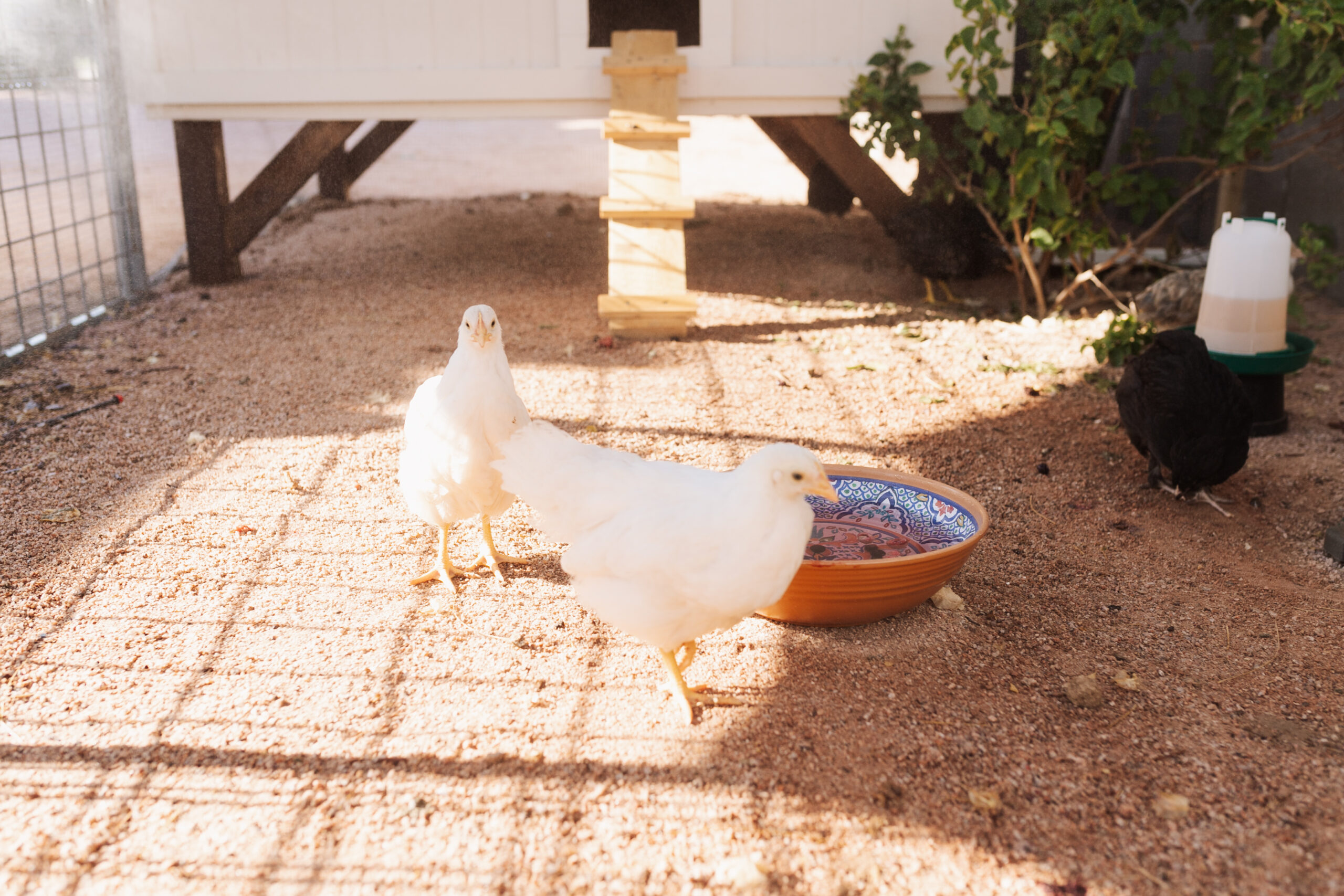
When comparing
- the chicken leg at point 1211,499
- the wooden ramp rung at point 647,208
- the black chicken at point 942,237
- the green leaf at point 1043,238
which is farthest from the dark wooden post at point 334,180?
the chicken leg at point 1211,499

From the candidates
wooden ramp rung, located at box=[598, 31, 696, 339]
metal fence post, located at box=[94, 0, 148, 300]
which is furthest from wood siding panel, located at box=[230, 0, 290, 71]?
wooden ramp rung, located at box=[598, 31, 696, 339]

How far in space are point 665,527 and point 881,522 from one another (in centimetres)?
104

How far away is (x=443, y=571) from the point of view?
3.06 metres

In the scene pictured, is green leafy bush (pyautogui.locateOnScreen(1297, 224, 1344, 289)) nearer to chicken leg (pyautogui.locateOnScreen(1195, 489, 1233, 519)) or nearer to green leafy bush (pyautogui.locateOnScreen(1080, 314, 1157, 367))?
green leafy bush (pyautogui.locateOnScreen(1080, 314, 1157, 367))

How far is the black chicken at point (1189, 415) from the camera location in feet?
11.1

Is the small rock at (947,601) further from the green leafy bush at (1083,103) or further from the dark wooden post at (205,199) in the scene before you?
the dark wooden post at (205,199)

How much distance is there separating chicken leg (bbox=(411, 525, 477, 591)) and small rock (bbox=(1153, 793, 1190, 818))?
1.90 m

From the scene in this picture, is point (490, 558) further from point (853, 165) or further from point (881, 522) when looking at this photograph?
point (853, 165)

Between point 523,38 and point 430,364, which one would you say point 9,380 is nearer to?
point 430,364

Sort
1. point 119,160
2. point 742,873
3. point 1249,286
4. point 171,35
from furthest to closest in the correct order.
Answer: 1. point 119,160
2. point 171,35
3. point 1249,286
4. point 742,873

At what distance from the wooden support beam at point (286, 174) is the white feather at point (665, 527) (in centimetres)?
452

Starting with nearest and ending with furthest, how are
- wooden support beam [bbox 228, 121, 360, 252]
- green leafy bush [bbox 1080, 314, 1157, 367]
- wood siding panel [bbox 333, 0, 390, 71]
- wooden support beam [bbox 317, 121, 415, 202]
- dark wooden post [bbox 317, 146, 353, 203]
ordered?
green leafy bush [bbox 1080, 314, 1157, 367] → wood siding panel [bbox 333, 0, 390, 71] → wooden support beam [bbox 228, 121, 360, 252] → wooden support beam [bbox 317, 121, 415, 202] → dark wooden post [bbox 317, 146, 353, 203]

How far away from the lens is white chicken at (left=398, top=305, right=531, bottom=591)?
277 cm

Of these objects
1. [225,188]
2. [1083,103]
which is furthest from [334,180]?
[1083,103]
